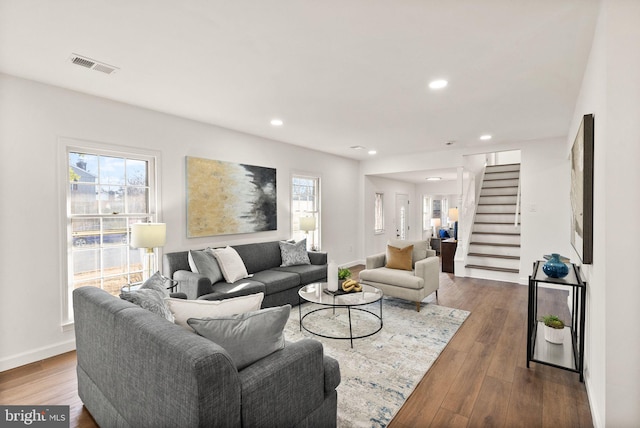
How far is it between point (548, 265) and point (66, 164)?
446 centimetres

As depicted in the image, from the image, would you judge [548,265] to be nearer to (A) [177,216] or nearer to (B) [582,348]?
(B) [582,348]

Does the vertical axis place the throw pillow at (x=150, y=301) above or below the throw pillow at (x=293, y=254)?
above

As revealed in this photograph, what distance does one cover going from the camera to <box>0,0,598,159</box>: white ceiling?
5.98 feet

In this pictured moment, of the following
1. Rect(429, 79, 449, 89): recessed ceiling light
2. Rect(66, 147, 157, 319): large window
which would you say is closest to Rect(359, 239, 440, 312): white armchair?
Rect(429, 79, 449, 89): recessed ceiling light

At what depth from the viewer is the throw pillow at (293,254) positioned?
4.73 m

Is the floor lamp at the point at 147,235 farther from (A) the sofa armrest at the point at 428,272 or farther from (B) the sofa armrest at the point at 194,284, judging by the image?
(A) the sofa armrest at the point at 428,272

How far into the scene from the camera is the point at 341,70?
2602 millimetres

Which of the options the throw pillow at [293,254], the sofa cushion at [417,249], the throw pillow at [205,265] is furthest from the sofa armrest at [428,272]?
the throw pillow at [205,265]

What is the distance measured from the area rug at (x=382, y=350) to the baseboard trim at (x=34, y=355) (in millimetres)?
2122

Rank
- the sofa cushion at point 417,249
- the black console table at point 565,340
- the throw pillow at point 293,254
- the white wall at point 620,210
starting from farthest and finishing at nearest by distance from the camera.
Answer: the throw pillow at point 293,254 < the sofa cushion at point 417,249 < the black console table at point 565,340 < the white wall at point 620,210

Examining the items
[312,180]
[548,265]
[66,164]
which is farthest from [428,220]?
[66,164]

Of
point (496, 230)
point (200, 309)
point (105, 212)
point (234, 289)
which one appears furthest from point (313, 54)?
point (496, 230)

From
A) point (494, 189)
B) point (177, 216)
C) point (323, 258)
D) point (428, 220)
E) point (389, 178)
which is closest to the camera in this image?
point (177, 216)

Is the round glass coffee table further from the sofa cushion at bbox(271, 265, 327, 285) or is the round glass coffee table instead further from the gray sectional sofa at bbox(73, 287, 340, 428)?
the gray sectional sofa at bbox(73, 287, 340, 428)
